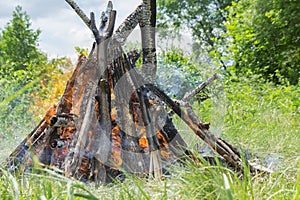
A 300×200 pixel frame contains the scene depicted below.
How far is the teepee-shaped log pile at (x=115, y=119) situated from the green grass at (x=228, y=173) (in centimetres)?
13

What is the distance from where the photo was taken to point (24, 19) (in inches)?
402

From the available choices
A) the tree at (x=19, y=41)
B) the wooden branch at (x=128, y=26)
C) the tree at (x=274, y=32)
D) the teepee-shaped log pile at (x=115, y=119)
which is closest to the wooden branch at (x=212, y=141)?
the teepee-shaped log pile at (x=115, y=119)

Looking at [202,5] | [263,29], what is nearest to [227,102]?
[263,29]

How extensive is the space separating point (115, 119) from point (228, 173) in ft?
2.89

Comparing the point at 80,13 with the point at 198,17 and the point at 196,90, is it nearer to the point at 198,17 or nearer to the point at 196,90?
the point at 196,90

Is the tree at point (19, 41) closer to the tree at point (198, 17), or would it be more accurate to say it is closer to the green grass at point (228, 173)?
the tree at point (198, 17)

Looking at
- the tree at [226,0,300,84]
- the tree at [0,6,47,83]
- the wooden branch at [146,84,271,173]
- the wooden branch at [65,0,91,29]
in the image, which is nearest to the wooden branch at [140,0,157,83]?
the wooden branch at [146,84,271,173]

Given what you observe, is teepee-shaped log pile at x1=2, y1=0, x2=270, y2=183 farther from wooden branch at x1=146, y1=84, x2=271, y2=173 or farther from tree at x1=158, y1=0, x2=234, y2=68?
tree at x1=158, y1=0, x2=234, y2=68

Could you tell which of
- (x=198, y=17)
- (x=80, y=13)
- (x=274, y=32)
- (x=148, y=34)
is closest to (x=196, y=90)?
(x=148, y=34)

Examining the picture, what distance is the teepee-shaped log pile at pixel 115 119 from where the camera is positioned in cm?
176

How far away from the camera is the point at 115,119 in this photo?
1.92 meters

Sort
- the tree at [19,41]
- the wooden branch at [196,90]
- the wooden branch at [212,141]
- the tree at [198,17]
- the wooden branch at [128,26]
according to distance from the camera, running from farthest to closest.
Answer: the tree at [198,17], the tree at [19,41], the wooden branch at [196,90], the wooden branch at [128,26], the wooden branch at [212,141]

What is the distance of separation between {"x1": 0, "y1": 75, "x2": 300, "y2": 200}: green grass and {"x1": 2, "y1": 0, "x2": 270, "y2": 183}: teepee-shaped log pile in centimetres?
13

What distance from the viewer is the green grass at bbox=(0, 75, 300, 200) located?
103 cm
